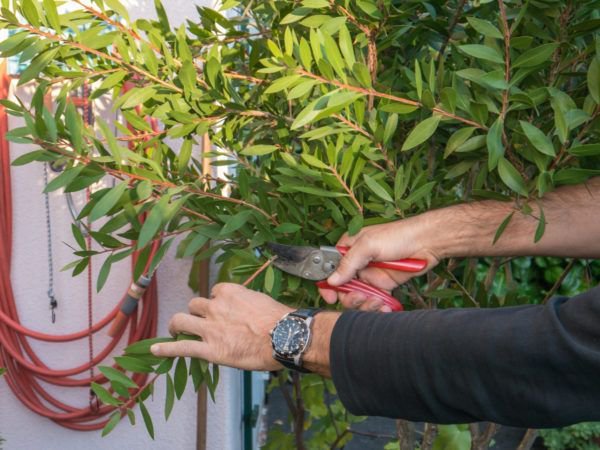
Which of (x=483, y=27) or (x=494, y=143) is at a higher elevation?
(x=483, y=27)

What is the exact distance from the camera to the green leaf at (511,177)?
1272 mm

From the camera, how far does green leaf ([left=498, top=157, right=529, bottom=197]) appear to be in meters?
1.27

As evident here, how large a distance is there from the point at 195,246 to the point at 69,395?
1.51 m

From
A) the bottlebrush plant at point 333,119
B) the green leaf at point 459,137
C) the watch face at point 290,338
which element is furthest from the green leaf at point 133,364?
the green leaf at point 459,137

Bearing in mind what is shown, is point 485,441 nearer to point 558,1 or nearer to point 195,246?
point 195,246

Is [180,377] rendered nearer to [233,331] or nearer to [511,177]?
[233,331]

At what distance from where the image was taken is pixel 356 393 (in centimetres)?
119

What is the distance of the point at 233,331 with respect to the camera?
4.42ft

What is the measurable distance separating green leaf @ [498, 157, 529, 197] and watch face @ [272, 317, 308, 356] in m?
0.45

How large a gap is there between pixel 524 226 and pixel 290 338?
576 mm

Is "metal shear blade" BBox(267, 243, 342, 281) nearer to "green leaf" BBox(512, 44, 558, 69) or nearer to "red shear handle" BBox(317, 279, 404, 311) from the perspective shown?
"red shear handle" BBox(317, 279, 404, 311)

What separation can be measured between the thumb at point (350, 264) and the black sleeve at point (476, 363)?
20 centimetres

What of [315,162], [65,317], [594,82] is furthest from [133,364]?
[65,317]

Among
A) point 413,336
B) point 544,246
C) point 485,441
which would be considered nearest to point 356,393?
point 413,336
